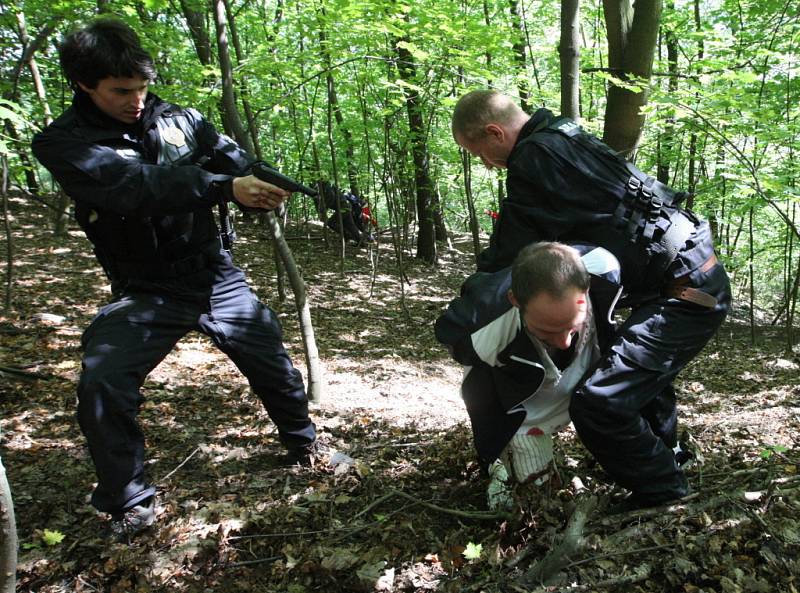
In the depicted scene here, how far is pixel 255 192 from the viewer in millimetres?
2275

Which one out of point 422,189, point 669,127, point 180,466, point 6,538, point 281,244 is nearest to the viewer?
point 6,538

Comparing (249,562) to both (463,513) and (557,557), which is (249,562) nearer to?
(463,513)

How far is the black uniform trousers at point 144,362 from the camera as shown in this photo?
7.32ft

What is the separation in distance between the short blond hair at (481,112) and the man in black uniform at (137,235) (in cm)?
101

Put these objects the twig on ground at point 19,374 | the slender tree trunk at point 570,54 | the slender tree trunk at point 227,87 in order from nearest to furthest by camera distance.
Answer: the slender tree trunk at point 227,87
the slender tree trunk at point 570,54
the twig on ground at point 19,374

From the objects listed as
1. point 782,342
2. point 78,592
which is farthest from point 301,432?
point 782,342

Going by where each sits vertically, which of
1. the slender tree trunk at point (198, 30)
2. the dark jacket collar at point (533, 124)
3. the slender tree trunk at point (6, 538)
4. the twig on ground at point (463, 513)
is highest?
the slender tree trunk at point (198, 30)

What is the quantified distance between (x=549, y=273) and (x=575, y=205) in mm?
593

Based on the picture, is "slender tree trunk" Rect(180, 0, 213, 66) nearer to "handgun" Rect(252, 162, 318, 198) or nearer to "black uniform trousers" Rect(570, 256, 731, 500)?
"handgun" Rect(252, 162, 318, 198)

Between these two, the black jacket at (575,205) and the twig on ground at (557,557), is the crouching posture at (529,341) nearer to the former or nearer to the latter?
the black jacket at (575,205)

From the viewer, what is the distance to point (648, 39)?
454cm

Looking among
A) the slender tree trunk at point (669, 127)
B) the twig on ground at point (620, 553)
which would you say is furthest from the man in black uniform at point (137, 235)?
the slender tree trunk at point (669, 127)

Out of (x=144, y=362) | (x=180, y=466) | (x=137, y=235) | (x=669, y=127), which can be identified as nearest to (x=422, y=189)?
(x=669, y=127)

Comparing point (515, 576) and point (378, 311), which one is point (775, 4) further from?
point (515, 576)
